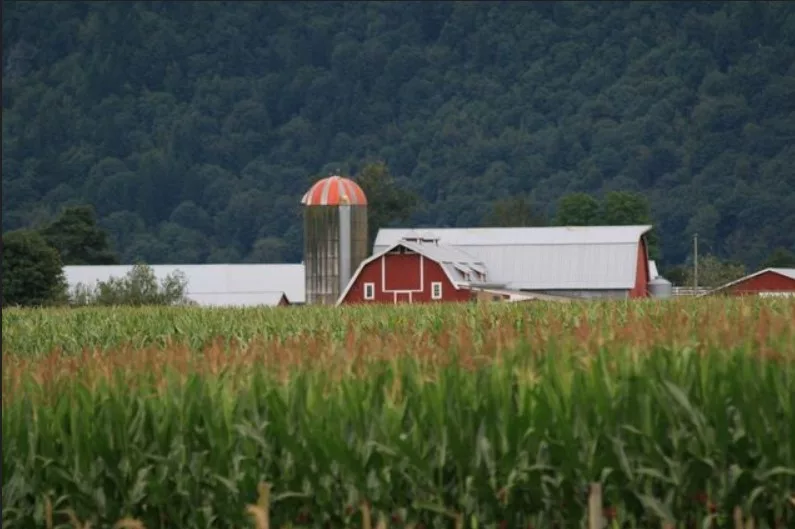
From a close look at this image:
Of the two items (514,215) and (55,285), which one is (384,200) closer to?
(514,215)

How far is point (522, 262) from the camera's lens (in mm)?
93688

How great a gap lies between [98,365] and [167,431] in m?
1.97

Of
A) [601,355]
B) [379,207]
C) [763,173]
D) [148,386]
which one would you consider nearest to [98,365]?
[148,386]

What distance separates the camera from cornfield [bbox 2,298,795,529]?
905cm

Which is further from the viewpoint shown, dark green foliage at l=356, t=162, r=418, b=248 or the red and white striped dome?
dark green foliage at l=356, t=162, r=418, b=248

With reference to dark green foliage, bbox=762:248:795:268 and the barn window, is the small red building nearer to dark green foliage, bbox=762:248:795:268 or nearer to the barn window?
the barn window

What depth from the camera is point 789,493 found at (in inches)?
348

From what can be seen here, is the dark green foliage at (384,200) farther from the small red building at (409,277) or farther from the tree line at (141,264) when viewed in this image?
the small red building at (409,277)

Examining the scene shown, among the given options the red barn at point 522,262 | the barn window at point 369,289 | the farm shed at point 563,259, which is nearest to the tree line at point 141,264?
the barn window at point 369,289

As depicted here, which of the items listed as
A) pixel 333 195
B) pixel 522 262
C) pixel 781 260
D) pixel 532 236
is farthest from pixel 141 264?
pixel 781 260

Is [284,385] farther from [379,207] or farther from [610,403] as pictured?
[379,207]

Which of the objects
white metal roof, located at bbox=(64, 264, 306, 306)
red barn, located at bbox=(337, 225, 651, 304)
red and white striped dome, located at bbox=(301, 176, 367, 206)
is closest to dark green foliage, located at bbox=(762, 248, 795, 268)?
red barn, located at bbox=(337, 225, 651, 304)

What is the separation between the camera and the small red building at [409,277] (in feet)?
276

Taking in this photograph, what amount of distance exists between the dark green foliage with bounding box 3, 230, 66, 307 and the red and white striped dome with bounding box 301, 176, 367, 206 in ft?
50.2
